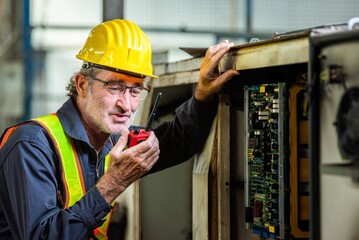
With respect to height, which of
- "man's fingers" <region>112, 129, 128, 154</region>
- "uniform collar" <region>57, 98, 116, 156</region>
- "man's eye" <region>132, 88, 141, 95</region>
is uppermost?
"man's eye" <region>132, 88, 141, 95</region>

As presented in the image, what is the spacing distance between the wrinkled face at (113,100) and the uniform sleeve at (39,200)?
0.86ft

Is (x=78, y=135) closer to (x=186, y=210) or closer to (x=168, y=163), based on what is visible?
(x=168, y=163)

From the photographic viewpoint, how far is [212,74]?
2619 millimetres

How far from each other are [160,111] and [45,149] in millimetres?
1059

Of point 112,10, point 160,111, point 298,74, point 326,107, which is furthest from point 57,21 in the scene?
point 326,107

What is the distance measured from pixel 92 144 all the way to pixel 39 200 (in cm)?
46

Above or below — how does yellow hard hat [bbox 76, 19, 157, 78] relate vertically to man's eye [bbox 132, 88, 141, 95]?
above

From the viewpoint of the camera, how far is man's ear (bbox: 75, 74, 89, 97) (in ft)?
8.91

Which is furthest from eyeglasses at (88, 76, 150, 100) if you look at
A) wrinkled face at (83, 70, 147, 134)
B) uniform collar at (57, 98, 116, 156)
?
uniform collar at (57, 98, 116, 156)

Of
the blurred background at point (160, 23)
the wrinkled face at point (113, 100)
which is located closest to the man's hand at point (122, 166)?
the wrinkled face at point (113, 100)

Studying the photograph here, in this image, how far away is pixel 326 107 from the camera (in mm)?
1832

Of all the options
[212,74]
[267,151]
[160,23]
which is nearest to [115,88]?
[212,74]

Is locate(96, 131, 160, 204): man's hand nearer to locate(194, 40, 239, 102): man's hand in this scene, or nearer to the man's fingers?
the man's fingers

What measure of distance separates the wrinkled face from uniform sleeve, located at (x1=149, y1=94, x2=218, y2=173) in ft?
0.92
